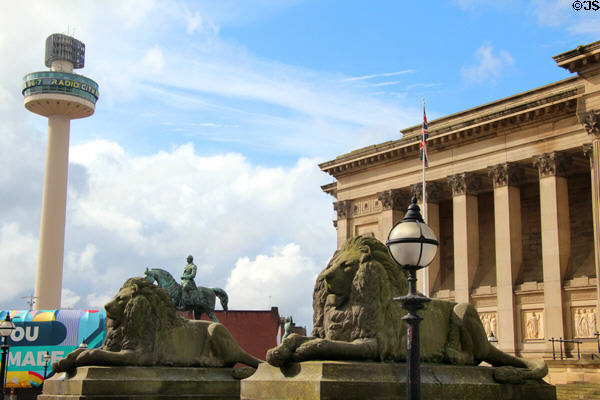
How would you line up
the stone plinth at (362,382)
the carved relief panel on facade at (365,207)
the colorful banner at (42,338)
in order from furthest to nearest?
the colorful banner at (42,338)
the carved relief panel on facade at (365,207)
the stone plinth at (362,382)

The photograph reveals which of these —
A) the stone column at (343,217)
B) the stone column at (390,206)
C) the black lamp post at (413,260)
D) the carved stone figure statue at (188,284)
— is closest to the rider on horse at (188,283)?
the carved stone figure statue at (188,284)

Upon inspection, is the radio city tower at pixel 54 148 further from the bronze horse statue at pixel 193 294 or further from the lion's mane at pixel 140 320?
the lion's mane at pixel 140 320

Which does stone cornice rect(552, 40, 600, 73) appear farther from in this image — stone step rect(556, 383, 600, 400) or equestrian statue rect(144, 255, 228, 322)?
equestrian statue rect(144, 255, 228, 322)

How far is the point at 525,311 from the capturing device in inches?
2014

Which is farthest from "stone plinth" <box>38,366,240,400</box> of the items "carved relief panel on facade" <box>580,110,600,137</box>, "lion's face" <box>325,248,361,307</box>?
"carved relief panel on facade" <box>580,110,600,137</box>

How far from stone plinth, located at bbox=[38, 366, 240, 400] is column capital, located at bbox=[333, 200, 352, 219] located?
170 ft

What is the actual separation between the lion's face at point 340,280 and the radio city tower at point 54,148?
369 feet

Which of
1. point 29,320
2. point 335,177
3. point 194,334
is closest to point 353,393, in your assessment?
point 194,334

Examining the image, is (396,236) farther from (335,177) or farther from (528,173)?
(335,177)

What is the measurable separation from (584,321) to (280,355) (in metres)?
41.8

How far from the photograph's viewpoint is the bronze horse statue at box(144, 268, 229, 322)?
28.2m

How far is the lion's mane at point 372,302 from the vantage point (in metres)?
10.0

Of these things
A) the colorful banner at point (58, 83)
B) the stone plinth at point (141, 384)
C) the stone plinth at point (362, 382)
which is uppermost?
the colorful banner at point (58, 83)

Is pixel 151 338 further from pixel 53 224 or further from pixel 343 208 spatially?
pixel 53 224
